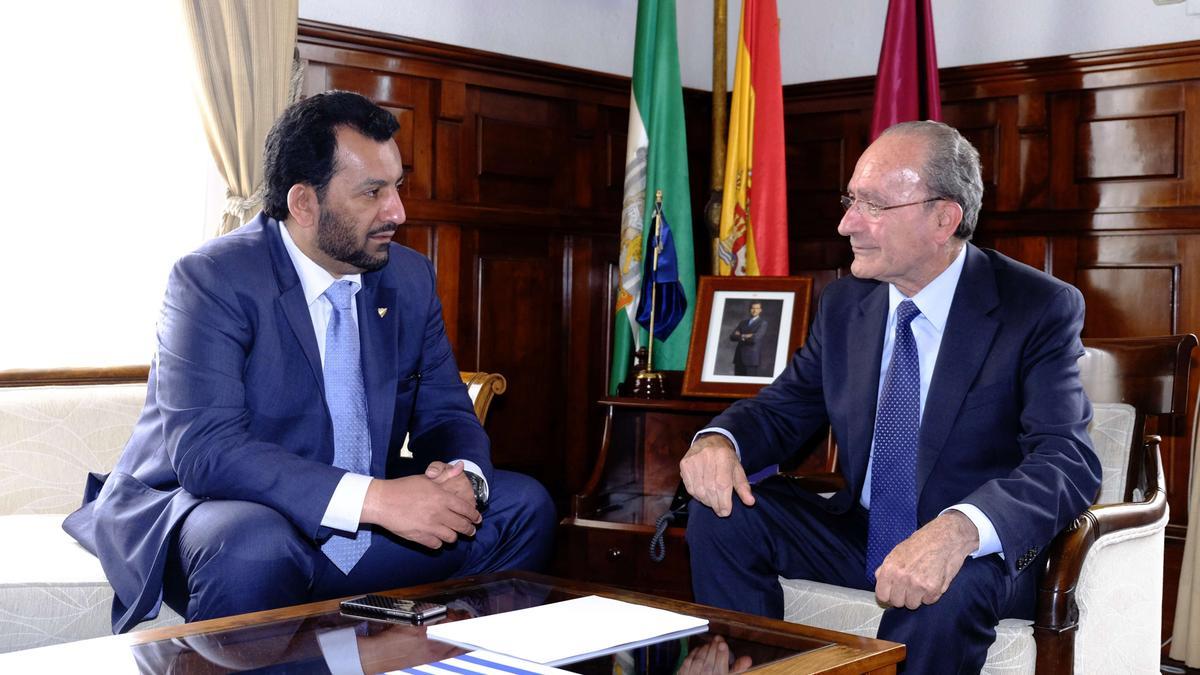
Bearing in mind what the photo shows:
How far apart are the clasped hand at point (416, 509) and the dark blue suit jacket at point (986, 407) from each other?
675mm

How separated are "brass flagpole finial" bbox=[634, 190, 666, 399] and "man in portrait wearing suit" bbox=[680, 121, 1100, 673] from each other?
1229 millimetres

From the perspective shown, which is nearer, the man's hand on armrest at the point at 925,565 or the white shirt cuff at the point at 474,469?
the man's hand on armrest at the point at 925,565

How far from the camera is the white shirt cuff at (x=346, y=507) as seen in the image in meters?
2.29

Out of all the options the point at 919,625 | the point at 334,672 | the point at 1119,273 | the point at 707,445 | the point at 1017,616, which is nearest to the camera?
the point at 334,672

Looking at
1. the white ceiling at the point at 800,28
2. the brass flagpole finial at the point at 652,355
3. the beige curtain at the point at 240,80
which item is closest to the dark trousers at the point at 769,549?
the brass flagpole finial at the point at 652,355

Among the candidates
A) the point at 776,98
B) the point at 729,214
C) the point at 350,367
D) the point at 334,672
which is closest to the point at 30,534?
the point at 350,367

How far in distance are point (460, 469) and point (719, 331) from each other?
163 centimetres

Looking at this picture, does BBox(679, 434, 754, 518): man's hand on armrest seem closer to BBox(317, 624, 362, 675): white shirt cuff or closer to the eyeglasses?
the eyeglasses

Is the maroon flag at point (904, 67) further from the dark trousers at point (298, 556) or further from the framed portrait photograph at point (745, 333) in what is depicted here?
the dark trousers at point (298, 556)

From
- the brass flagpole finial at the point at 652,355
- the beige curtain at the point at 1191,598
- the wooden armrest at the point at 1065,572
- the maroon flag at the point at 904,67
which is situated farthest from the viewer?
the maroon flag at the point at 904,67

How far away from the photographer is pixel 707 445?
2.58 meters

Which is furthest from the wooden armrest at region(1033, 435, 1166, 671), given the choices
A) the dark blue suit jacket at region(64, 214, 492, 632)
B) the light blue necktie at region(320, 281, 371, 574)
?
the light blue necktie at region(320, 281, 371, 574)

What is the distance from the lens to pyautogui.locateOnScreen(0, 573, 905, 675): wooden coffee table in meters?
1.62

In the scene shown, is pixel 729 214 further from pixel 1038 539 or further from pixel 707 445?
pixel 1038 539
